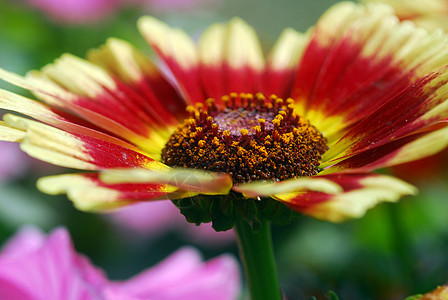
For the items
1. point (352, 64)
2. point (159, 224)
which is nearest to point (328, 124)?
point (352, 64)

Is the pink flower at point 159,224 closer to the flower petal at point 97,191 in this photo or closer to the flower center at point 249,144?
the flower center at point 249,144

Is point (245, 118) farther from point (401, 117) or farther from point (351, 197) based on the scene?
point (351, 197)

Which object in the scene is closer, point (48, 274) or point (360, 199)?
point (360, 199)

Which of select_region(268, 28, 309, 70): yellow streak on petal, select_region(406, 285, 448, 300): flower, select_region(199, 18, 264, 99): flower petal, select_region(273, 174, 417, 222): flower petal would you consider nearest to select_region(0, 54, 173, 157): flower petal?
select_region(199, 18, 264, 99): flower petal

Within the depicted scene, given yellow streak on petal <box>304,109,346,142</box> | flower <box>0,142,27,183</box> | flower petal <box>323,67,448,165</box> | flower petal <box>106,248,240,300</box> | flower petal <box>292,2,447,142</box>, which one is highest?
flower <box>0,142,27,183</box>

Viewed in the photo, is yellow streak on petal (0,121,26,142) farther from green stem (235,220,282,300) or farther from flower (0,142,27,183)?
flower (0,142,27,183)

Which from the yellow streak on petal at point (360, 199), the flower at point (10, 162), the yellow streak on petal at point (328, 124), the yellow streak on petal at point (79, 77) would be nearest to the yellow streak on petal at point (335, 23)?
the yellow streak on petal at point (328, 124)

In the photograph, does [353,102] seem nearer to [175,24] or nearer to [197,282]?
[197,282]
